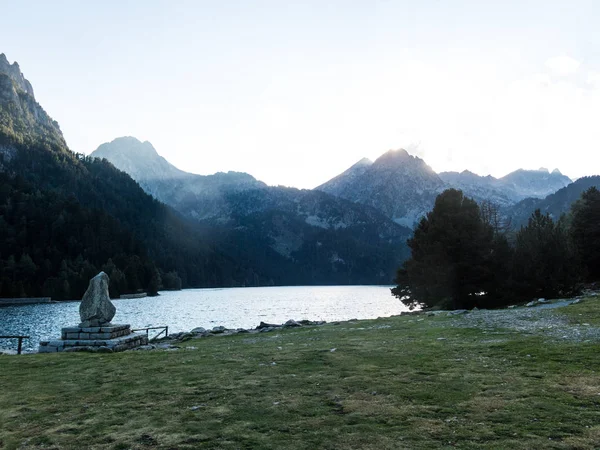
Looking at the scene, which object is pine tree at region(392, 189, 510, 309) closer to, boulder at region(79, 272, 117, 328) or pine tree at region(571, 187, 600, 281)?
pine tree at region(571, 187, 600, 281)

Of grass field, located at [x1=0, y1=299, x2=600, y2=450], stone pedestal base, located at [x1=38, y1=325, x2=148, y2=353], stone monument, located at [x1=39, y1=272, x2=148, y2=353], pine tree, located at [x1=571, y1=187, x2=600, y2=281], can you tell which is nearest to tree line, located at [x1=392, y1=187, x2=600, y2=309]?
pine tree, located at [x1=571, y1=187, x2=600, y2=281]

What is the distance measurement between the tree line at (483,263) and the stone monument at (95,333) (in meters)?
33.3

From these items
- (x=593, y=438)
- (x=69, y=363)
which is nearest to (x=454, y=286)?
(x=69, y=363)

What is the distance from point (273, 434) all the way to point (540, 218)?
5396 cm

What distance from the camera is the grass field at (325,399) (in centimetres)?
939

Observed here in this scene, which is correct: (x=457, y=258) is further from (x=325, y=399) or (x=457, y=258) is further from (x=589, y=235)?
(x=325, y=399)

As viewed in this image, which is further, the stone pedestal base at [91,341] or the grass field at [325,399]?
the stone pedestal base at [91,341]

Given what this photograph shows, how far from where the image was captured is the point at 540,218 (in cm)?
5447

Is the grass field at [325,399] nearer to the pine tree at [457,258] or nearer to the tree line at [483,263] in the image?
the tree line at [483,263]

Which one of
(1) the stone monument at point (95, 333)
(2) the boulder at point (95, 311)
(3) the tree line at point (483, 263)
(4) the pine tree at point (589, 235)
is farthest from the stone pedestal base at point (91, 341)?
(4) the pine tree at point (589, 235)

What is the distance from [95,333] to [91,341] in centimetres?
100

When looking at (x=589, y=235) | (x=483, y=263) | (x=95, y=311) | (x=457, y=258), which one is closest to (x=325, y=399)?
(x=95, y=311)

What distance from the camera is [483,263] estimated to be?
4956cm

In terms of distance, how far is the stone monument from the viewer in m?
29.4
